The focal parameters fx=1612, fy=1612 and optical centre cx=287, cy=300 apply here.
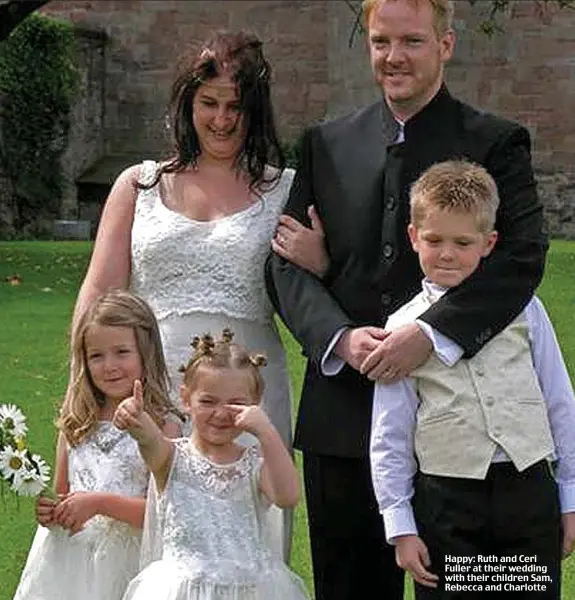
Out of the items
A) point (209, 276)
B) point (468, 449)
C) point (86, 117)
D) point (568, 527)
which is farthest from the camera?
point (86, 117)

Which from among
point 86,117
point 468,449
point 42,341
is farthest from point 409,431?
point 86,117

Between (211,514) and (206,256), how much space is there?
0.72 m

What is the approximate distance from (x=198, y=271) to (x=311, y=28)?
21.7m

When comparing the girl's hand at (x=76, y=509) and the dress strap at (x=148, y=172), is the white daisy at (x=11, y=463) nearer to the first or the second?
the girl's hand at (x=76, y=509)

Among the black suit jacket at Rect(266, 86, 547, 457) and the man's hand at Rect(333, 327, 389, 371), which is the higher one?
the black suit jacket at Rect(266, 86, 547, 457)

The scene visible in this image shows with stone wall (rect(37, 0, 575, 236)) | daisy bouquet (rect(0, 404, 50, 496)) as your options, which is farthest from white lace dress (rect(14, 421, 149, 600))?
stone wall (rect(37, 0, 575, 236))

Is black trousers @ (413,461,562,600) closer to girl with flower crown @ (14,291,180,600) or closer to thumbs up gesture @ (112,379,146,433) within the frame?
thumbs up gesture @ (112,379,146,433)

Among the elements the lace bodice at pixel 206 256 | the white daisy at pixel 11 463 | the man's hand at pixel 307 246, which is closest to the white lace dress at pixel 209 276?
the lace bodice at pixel 206 256

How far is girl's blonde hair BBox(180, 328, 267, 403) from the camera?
3.91 meters

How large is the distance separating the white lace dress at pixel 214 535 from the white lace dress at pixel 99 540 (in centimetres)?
23

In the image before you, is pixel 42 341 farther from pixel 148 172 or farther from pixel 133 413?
pixel 133 413

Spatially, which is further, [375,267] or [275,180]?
[275,180]

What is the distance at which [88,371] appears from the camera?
170 inches

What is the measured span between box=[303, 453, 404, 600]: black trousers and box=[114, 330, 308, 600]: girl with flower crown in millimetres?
124
